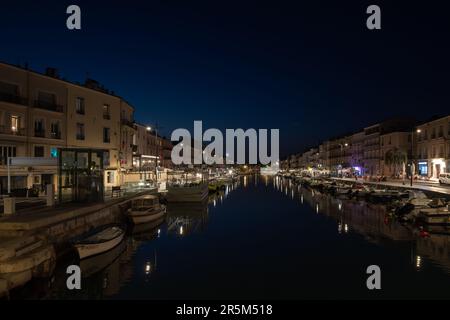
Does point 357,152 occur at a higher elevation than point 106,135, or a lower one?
lower

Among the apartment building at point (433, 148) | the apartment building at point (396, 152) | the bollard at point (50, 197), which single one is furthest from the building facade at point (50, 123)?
the apartment building at point (396, 152)

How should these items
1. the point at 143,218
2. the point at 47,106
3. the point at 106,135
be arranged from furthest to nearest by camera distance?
1. the point at 106,135
2. the point at 47,106
3. the point at 143,218

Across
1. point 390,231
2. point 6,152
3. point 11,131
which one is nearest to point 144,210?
point 6,152

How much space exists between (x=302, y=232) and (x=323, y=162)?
133 meters

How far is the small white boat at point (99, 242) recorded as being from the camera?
20.2 meters

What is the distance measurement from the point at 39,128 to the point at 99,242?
71.7ft

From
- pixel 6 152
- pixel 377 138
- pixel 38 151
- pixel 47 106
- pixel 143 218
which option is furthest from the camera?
pixel 377 138

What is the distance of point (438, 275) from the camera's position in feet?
60.4

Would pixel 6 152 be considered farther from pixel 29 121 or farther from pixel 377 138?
pixel 377 138

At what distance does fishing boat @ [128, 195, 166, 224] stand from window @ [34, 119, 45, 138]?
41.7 feet

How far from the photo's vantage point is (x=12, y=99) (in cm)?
3394

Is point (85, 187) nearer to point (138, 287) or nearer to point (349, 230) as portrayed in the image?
point (138, 287)

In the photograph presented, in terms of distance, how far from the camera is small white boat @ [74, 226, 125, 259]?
66.4 ft
